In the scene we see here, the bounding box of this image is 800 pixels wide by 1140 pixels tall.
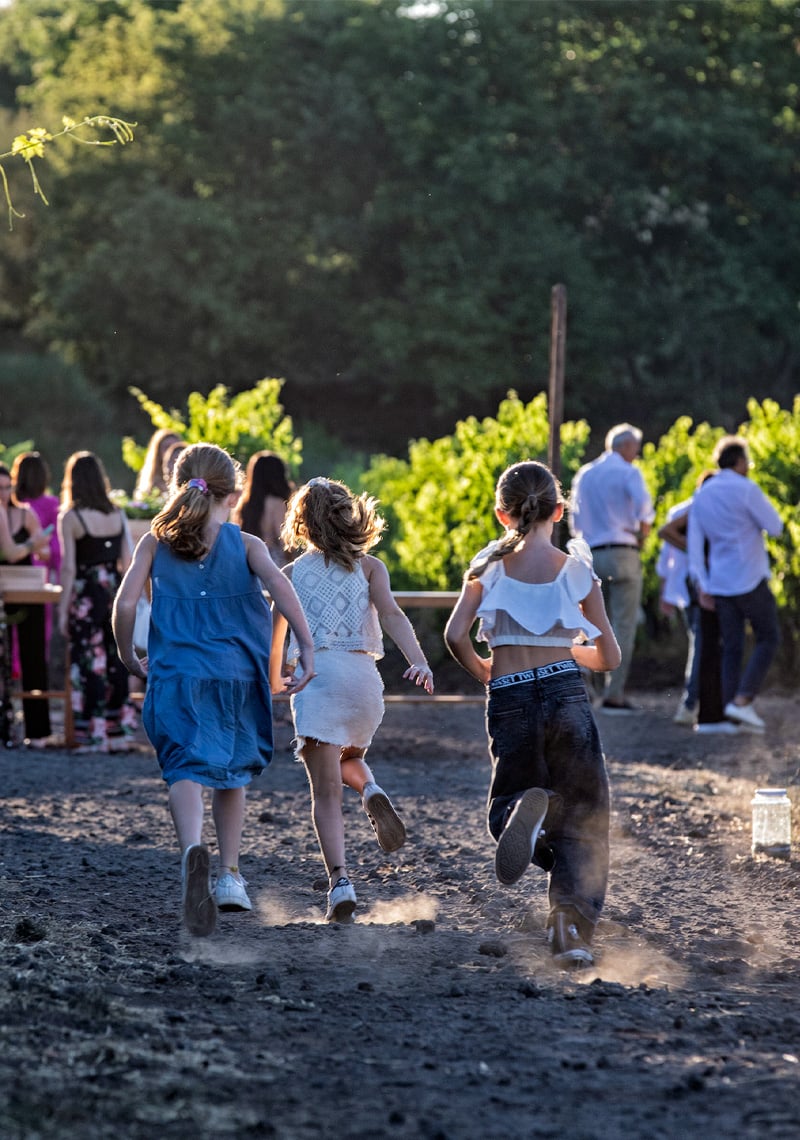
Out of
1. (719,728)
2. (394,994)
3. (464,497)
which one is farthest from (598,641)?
(464,497)

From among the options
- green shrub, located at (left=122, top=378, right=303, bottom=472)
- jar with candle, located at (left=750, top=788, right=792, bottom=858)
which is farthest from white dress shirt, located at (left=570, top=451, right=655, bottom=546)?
jar with candle, located at (left=750, top=788, right=792, bottom=858)

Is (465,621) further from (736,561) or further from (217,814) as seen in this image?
(736,561)

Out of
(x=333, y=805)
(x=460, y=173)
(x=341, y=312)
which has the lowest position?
(x=333, y=805)

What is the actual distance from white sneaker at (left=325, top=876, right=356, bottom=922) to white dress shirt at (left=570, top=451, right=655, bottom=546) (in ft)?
23.9

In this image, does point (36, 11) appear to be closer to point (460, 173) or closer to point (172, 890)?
point (460, 173)

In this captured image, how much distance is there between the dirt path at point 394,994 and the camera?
145 inches

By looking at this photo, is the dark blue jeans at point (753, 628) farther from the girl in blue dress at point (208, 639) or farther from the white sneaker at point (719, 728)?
the girl in blue dress at point (208, 639)

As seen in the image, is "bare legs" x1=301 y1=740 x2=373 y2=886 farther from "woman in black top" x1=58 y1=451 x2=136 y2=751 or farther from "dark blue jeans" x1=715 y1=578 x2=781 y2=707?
"dark blue jeans" x1=715 y1=578 x2=781 y2=707

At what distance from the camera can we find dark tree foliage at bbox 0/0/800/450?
39875 millimetres

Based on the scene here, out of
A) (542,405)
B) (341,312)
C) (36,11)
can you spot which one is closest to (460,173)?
(341,312)

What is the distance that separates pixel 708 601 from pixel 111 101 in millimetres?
34201

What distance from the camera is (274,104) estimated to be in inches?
1618

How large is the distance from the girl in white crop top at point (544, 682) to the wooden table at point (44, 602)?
6347 mm

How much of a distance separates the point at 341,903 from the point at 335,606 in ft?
3.34
